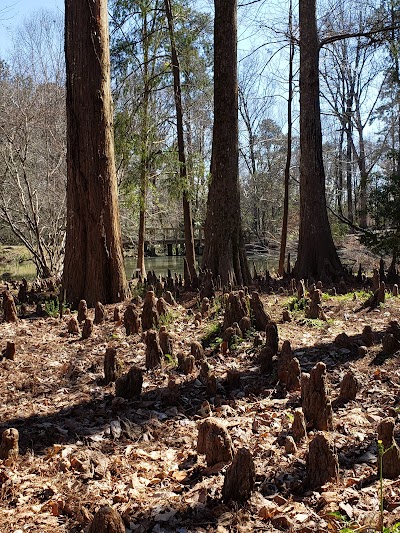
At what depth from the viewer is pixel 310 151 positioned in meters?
10.5

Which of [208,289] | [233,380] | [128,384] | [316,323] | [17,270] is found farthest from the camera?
[17,270]

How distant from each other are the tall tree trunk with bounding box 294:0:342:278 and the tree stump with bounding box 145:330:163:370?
246 inches

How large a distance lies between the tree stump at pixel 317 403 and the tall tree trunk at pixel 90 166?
4.13 metres

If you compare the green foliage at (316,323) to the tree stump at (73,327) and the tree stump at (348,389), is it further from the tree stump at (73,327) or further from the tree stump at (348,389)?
the tree stump at (73,327)

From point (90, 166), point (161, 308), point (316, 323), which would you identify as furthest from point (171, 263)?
point (316, 323)

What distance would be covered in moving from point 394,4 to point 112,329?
10149 millimetres

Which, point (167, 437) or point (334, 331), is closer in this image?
point (167, 437)

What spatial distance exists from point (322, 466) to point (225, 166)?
21.5 feet

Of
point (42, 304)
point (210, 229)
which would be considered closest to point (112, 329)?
point (42, 304)

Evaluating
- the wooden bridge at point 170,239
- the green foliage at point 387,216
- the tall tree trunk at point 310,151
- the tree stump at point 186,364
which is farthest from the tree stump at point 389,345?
the wooden bridge at point 170,239

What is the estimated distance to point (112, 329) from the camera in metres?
5.68

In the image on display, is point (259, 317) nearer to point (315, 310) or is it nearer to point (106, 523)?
point (315, 310)

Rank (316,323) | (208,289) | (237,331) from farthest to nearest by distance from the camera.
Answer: (208,289) < (316,323) < (237,331)

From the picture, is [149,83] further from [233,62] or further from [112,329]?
[112,329]
